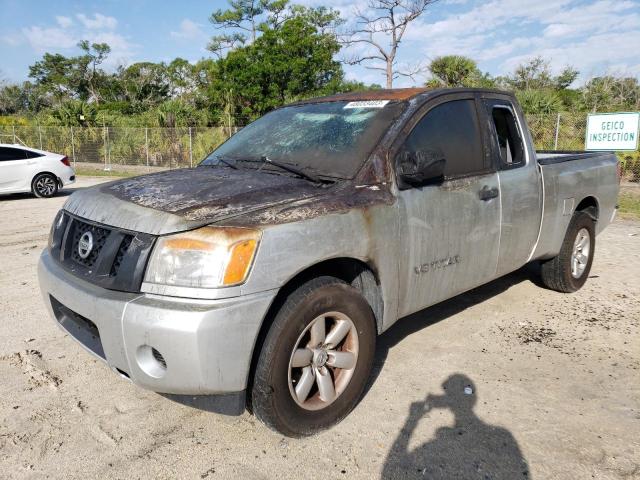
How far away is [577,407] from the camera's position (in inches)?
119

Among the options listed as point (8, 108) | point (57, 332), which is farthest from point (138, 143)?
point (8, 108)

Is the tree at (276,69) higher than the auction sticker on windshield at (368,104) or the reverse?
higher

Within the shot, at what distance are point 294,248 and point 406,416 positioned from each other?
1.22 metres

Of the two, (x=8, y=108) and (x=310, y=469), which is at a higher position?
(x=8, y=108)

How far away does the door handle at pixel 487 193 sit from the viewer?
3.60 meters

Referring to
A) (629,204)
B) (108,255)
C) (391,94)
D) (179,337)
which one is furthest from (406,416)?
(629,204)

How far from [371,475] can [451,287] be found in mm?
1495

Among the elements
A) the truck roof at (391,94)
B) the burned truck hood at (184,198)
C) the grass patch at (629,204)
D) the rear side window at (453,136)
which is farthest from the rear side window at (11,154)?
the grass patch at (629,204)

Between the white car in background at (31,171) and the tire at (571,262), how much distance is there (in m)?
12.0

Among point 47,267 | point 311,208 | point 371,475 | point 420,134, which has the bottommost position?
point 371,475

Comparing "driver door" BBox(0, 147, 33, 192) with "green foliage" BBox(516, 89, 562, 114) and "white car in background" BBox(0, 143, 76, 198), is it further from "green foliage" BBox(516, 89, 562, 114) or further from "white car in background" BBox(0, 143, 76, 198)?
"green foliage" BBox(516, 89, 562, 114)

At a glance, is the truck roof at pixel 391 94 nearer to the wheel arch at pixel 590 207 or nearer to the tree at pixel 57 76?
the wheel arch at pixel 590 207

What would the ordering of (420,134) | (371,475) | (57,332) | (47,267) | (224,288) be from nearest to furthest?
(224,288)
(371,475)
(47,267)
(420,134)
(57,332)

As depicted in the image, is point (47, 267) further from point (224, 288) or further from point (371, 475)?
point (371, 475)
